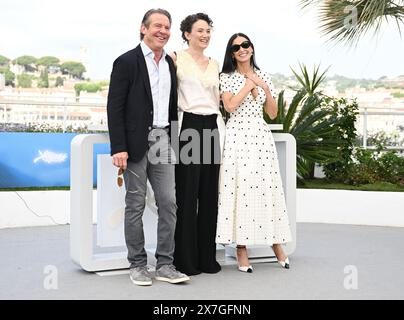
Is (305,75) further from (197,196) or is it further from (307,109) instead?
(197,196)

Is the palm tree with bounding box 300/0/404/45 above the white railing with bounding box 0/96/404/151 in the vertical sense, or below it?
above

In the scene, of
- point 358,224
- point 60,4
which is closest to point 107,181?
point 358,224

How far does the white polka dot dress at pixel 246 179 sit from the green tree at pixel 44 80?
21.5 m

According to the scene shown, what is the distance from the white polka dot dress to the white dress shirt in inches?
17.9

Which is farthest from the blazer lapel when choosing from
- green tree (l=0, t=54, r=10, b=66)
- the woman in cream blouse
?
green tree (l=0, t=54, r=10, b=66)

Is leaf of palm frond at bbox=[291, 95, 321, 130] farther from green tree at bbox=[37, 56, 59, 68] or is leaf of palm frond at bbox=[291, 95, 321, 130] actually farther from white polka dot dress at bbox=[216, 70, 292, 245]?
green tree at bbox=[37, 56, 59, 68]

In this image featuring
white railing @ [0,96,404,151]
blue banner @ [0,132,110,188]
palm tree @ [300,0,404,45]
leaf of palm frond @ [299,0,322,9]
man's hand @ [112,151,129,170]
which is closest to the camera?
man's hand @ [112,151,129,170]

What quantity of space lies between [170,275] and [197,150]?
78 centimetres

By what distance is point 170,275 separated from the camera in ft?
12.1

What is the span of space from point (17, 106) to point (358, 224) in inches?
184

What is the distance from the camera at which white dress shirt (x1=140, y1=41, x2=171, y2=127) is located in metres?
3.67

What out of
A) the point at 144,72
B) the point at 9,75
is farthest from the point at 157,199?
the point at 9,75

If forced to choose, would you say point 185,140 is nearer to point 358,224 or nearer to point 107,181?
point 107,181

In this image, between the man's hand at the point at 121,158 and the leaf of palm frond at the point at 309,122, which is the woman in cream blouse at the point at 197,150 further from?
the leaf of palm frond at the point at 309,122
